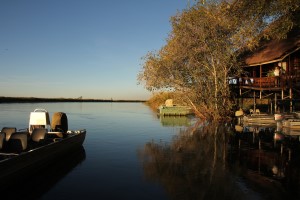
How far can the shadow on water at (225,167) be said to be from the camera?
9.75m

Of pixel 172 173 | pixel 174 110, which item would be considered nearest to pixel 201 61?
pixel 174 110

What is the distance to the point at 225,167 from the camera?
13.1m

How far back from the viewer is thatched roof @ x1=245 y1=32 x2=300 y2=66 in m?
28.8

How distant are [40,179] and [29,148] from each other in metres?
1.99

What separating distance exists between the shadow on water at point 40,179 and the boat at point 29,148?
19cm

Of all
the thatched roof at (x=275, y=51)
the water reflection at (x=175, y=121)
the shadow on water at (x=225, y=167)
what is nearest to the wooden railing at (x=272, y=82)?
the thatched roof at (x=275, y=51)

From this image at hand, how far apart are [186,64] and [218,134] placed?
14.9 metres

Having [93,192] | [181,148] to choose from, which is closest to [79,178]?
[93,192]

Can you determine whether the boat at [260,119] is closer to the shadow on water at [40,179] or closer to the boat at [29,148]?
the boat at [29,148]

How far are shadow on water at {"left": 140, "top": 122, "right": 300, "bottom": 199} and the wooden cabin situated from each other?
391 inches

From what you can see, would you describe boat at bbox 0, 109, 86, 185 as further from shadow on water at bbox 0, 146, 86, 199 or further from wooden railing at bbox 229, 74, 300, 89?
wooden railing at bbox 229, 74, 300, 89

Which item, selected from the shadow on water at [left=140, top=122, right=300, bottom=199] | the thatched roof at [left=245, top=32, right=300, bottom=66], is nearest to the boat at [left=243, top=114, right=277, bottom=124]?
the thatched roof at [left=245, top=32, right=300, bottom=66]

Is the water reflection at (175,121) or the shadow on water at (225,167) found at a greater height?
the water reflection at (175,121)

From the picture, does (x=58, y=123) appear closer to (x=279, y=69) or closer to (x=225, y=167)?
(x=225, y=167)
